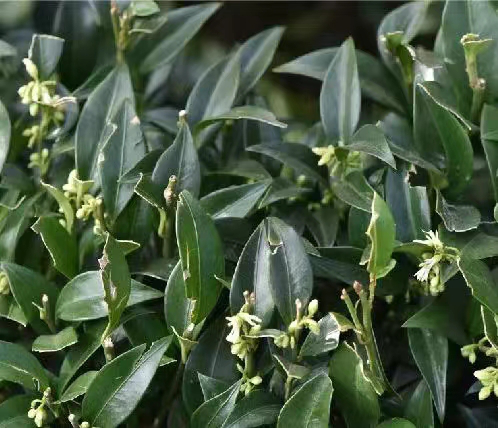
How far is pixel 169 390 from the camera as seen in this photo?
95 cm

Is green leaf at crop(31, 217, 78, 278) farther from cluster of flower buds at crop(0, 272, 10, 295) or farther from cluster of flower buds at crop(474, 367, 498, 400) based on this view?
cluster of flower buds at crop(474, 367, 498, 400)

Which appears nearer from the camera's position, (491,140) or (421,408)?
(421,408)

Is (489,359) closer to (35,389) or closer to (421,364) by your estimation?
(421,364)

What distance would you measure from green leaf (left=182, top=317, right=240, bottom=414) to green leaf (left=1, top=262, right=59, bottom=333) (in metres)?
0.17

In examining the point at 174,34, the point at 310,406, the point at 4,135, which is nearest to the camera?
the point at 310,406

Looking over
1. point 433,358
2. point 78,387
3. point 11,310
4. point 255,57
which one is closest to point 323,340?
point 433,358

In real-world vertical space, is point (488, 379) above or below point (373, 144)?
below

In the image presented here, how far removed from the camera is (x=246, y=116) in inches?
39.3

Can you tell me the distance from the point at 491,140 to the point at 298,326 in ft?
1.08

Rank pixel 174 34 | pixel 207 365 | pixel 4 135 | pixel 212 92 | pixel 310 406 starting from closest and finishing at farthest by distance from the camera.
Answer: pixel 310 406, pixel 207 365, pixel 4 135, pixel 212 92, pixel 174 34

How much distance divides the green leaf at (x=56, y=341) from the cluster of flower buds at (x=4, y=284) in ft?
0.23

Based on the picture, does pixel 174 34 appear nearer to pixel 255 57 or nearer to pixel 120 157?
pixel 255 57

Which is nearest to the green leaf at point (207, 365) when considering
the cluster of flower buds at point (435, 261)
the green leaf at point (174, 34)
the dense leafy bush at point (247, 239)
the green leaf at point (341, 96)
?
the dense leafy bush at point (247, 239)

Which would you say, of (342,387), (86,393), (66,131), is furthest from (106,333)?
(66,131)
